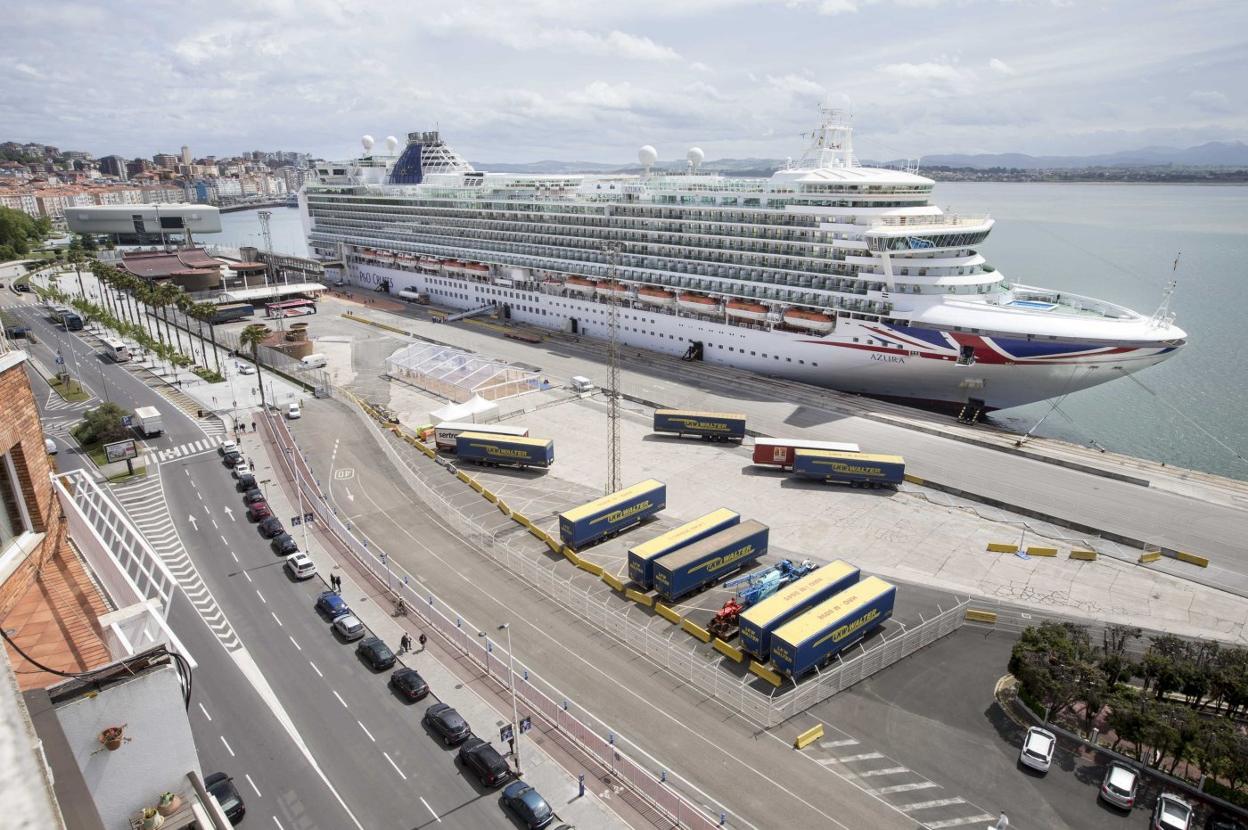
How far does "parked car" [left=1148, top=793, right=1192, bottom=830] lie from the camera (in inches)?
755

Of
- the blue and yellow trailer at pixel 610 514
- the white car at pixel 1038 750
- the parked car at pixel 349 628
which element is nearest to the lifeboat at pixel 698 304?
the blue and yellow trailer at pixel 610 514

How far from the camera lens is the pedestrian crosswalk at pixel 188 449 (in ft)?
147

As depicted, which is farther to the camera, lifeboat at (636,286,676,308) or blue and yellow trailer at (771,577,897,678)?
lifeboat at (636,286,676,308)

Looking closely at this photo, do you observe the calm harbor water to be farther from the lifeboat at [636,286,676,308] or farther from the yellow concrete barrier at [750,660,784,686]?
the yellow concrete barrier at [750,660,784,686]

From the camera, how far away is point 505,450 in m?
43.0

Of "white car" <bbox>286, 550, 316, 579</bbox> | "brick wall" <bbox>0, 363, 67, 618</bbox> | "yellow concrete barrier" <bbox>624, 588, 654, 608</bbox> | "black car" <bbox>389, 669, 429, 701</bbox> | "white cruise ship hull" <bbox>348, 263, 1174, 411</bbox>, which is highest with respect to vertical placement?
"brick wall" <bbox>0, 363, 67, 618</bbox>

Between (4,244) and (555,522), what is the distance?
155466 mm

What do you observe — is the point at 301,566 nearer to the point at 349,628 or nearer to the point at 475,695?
the point at 349,628

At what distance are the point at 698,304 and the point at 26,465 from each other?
55412mm

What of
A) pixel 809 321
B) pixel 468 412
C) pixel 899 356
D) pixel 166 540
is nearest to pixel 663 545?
pixel 468 412

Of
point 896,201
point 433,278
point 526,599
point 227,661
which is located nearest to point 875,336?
point 896,201

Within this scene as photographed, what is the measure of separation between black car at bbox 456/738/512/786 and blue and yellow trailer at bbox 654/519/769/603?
10470mm

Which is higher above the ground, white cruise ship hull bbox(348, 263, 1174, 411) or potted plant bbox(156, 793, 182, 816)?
potted plant bbox(156, 793, 182, 816)

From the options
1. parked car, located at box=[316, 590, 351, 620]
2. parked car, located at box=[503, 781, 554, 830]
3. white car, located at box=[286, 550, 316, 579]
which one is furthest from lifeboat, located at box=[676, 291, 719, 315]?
parked car, located at box=[503, 781, 554, 830]
